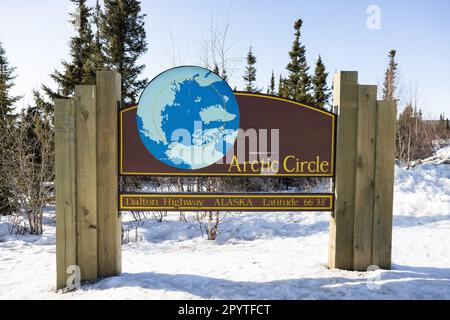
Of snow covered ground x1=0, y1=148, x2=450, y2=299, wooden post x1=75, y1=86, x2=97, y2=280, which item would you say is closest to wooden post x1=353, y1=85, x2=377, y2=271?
snow covered ground x1=0, y1=148, x2=450, y2=299

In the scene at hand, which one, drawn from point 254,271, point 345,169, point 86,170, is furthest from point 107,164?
point 345,169

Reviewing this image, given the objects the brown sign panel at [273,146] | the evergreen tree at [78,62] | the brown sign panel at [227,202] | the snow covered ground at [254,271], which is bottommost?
the snow covered ground at [254,271]

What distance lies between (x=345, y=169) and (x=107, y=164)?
9.50ft

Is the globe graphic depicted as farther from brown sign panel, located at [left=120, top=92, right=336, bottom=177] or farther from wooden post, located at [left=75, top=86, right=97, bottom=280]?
wooden post, located at [left=75, top=86, right=97, bottom=280]

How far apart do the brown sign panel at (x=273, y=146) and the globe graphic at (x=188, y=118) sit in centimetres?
10

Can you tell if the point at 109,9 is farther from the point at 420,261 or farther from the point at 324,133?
the point at 420,261

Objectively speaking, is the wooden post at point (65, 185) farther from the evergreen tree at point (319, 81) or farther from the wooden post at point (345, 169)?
the evergreen tree at point (319, 81)

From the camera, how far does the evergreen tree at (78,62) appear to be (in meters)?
14.0

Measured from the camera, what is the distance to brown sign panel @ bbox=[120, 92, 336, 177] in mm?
3568

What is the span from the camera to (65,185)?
11.0 feet

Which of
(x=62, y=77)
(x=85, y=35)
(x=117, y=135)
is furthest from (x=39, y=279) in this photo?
(x=85, y=35)

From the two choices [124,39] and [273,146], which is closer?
[273,146]

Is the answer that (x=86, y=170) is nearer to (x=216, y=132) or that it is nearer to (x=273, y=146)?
(x=216, y=132)

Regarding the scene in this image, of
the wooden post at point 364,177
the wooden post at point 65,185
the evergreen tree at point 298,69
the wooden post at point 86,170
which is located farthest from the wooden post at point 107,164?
the evergreen tree at point 298,69
